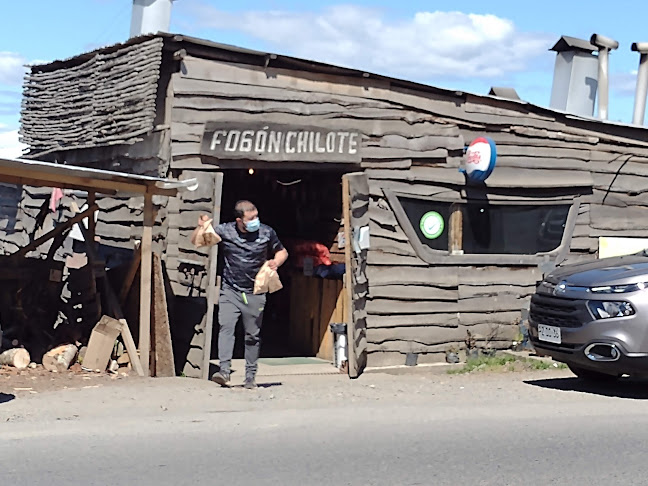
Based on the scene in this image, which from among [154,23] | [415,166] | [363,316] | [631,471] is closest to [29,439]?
[631,471]

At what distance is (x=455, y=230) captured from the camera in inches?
500

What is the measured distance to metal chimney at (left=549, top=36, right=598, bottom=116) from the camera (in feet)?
51.1

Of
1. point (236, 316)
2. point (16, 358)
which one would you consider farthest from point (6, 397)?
point (236, 316)

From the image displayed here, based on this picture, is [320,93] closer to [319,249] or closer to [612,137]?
[319,249]

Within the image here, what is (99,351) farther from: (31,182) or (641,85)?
(641,85)

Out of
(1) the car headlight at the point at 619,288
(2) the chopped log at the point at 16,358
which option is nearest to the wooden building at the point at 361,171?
(2) the chopped log at the point at 16,358

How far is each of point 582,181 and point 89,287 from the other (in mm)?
6821

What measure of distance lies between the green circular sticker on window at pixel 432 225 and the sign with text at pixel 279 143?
4.35 ft

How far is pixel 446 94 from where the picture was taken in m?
12.5

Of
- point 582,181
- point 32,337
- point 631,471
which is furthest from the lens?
point 582,181

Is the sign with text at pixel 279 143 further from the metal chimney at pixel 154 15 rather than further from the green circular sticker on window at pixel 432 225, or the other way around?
the metal chimney at pixel 154 15

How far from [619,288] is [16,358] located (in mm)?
6423

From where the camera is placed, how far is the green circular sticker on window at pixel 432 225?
40.8ft

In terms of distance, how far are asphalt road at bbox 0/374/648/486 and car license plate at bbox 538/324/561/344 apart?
1.94ft
